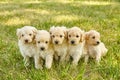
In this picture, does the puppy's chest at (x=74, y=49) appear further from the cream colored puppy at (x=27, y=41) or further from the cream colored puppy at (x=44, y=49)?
the cream colored puppy at (x=27, y=41)

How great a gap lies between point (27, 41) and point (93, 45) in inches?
54.5

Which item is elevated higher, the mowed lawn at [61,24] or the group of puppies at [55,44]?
the group of puppies at [55,44]

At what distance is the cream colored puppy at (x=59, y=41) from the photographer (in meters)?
6.62

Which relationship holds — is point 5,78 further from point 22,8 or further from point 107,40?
point 22,8

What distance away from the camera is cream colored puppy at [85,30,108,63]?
7102 millimetres

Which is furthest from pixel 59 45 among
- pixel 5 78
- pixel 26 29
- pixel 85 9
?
pixel 85 9

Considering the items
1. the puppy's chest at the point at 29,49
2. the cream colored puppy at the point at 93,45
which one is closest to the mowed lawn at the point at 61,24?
the cream colored puppy at the point at 93,45

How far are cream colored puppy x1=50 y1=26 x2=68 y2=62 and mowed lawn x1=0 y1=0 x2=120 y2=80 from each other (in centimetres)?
22

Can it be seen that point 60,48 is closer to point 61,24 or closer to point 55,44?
point 55,44

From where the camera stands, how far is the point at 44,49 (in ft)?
21.4

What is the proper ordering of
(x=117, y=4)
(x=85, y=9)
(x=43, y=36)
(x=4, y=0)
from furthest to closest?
(x=4, y=0)
(x=117, y=4)
(x=85, y=9)
(x=43, y=36)

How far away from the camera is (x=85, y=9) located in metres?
13.0

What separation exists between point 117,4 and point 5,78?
8.57 meters

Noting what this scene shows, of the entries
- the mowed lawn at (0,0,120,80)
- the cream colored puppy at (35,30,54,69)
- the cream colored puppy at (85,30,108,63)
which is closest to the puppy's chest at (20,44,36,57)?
the cream colored puppy at (35,30,54,69)
